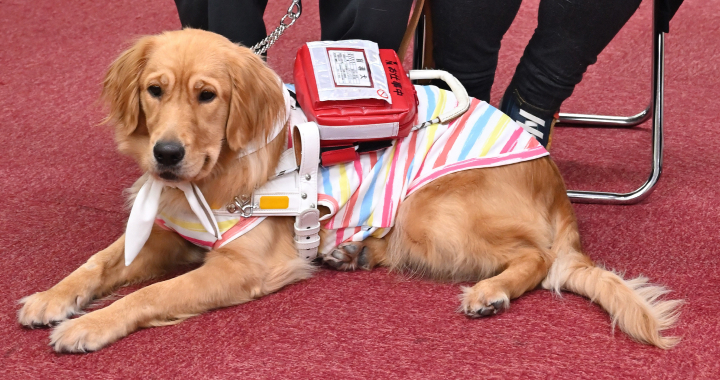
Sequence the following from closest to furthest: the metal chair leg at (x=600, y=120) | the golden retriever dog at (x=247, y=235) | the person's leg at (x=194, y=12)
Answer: the golden retriever dog at (x=247, y=235) < the person's leg at (x=194, y=12) < the metal chair leg at (x=600, y=120)

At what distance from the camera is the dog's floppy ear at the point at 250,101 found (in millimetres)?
1759

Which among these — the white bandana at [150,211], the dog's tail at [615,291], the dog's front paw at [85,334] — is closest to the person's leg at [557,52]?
the dog's tail at [615,291]

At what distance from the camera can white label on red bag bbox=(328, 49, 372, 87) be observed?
1.85 meters

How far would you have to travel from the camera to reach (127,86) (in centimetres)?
176

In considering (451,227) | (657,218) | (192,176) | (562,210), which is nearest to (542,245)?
(562,210)

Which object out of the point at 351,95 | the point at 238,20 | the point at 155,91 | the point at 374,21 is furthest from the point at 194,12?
the point at 351,95

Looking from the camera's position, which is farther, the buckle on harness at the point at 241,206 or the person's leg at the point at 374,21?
the person's leg at the point at 374,21

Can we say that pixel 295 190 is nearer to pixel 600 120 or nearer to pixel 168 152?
pixel 168 152

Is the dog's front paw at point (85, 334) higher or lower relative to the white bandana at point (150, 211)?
lower

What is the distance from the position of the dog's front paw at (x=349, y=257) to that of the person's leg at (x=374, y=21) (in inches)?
26.7

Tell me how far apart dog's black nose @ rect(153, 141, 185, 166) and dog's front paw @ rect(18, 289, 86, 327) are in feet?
1.40

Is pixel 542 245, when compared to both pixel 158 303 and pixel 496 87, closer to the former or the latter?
pixel 158 303

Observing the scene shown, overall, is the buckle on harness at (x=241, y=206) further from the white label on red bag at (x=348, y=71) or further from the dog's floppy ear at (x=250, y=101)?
the white label on red bag at (x=348, y=71)

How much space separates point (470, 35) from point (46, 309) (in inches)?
60.0
